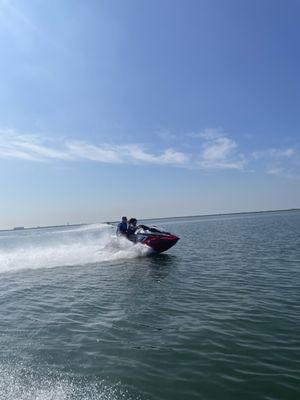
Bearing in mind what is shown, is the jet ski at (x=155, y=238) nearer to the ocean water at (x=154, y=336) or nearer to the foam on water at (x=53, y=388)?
the ocean water at (x=154, y=336)

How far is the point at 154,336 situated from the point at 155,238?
55.9 feet

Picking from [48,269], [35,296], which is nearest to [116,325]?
[35,296]

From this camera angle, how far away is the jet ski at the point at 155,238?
26.3 m

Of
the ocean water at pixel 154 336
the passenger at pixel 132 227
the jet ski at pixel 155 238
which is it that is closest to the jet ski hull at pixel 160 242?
the jet ski at pixel 155 238

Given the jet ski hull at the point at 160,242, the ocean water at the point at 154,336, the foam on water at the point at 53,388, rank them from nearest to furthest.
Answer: the foam on water at the point at 53,388 < the ocean water at the point at 154,336 < the jet ski hull at the point at 160,242

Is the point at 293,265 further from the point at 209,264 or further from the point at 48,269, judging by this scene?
the point at 48,269

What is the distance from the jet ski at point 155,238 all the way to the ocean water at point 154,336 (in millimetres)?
7157

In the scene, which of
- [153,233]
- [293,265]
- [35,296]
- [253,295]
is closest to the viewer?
[253,295]

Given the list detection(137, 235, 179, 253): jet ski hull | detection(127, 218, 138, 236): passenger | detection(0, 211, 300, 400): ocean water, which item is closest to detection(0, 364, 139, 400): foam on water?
detection(0, 211, 300, 400): ocean water

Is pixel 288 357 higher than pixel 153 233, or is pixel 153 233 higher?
pixel 153 233

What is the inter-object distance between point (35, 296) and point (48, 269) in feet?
27.4

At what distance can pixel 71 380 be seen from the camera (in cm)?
707

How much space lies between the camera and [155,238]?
26.5 metres

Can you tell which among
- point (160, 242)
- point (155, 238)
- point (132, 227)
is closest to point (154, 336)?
point (160, 242)
